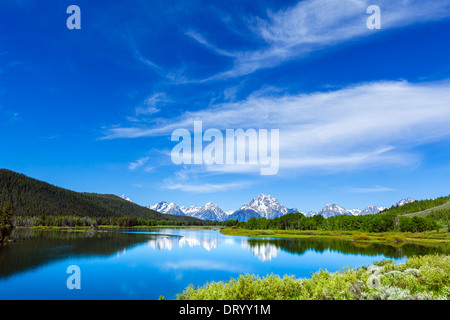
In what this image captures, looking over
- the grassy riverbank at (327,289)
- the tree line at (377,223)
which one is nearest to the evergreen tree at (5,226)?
the grassy riverbank at (327,289)

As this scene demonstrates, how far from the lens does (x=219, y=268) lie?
46250 mm

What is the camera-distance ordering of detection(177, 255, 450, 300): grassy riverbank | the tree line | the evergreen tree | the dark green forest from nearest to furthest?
1. detection(177, 255, 450, 300): grassy riverbank
2. the evergreen tree
3. the tree line
4. the dark green forest

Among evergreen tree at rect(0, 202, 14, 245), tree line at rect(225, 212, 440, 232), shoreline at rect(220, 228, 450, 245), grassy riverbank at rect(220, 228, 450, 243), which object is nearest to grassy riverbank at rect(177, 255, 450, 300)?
evergreen tree at rect(0, 202, 14, 245)

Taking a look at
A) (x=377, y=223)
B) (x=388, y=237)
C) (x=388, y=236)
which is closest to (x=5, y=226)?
(x=388, y=237)

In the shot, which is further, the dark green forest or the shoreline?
the dark green forest

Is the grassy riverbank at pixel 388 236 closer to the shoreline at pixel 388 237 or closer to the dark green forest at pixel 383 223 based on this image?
the shoreline at pixel 388 237

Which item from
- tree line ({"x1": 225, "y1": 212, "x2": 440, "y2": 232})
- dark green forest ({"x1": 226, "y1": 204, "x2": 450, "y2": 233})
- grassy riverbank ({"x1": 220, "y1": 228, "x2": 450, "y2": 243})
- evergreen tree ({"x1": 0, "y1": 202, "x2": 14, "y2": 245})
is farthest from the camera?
dark green forest ({"x1": 226, "y1": 204, "x2": 450, "y2": 233})

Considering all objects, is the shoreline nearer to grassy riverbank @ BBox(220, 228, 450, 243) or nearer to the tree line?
grassy riverbank @ BBox(220, 228, 450, 243)

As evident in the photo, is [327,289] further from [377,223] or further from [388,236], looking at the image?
[377,223]

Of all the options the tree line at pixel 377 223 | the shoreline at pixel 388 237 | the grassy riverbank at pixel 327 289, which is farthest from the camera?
the tree line at pixel 377 223
